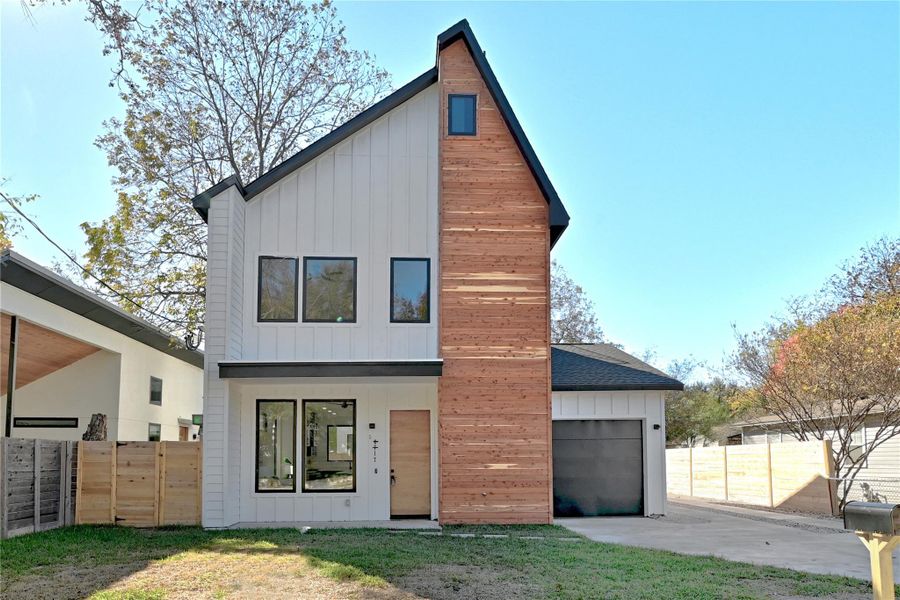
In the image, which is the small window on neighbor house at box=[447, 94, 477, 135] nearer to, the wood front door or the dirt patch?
the wood front door

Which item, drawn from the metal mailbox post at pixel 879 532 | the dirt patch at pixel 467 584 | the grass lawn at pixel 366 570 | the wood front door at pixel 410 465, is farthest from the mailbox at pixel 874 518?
the wood front door at pixel 410 465

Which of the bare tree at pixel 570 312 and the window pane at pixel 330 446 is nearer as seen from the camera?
the window pane at pixel 330 446

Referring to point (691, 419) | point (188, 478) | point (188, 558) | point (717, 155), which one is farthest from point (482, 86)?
point (691, 419)

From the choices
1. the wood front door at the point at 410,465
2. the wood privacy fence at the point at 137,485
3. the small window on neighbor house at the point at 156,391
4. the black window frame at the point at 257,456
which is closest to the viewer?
the wood privacy fence at the point at 137,485

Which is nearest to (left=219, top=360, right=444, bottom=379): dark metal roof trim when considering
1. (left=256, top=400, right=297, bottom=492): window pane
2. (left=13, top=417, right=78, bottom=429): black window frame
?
(left=256, top=400, right=297, bottom=492): window pane

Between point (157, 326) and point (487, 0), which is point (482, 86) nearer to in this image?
point (487, 0)

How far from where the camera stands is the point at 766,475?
1988 centimetres

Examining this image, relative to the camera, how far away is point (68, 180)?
16250 mm

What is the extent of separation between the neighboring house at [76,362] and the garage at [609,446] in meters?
9.49

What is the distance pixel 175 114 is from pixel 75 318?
A: 6.57 metres

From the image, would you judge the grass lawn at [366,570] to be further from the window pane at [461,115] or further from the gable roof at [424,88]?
the window pane at [461,115]

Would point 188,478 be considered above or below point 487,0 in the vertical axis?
below

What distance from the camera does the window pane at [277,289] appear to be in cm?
1487

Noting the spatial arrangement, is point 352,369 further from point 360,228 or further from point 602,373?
point 602,373
